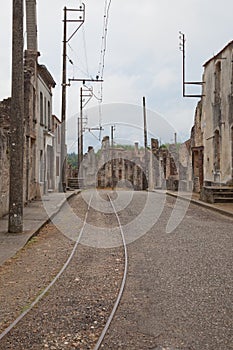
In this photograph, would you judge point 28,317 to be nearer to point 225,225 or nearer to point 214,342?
point 214,342

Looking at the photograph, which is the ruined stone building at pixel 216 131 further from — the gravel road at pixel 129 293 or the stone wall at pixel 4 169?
the gravel road at pixel 129 293

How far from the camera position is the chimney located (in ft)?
65.6

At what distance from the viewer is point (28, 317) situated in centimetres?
550

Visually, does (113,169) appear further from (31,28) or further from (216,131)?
(31,28)

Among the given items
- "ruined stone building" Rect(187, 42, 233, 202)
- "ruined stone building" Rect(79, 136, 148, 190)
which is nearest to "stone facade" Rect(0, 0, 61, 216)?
"ruined stone building" Rect(187, 42, 233, 202)

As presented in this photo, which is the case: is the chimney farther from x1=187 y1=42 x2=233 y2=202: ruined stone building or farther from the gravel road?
the gravel road

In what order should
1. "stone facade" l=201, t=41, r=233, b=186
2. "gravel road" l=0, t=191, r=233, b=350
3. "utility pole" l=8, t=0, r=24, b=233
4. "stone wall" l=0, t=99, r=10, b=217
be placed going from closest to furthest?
"gravel road" l=0, t=191, r=233, b=350 → "utility pole" l=8, t=0, r=24, b=233 → "stone wall" l=0, t=99, r=10, b=217 → "stone facade" l=201, t=41, r=233, b=186

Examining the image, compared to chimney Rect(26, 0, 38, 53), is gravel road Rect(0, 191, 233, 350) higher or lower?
lower

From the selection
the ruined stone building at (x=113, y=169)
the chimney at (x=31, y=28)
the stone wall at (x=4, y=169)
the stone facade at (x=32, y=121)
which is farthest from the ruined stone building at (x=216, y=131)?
the ruined stone building at (x=113, y=169)

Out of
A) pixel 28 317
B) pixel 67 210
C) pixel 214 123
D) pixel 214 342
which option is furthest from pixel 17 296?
pixel 214 123

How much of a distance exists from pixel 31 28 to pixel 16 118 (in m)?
12.6

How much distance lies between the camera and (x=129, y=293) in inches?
259

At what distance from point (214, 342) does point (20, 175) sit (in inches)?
304

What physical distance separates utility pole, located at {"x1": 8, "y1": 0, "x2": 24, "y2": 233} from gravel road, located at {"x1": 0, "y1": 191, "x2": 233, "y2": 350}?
3.38ft
